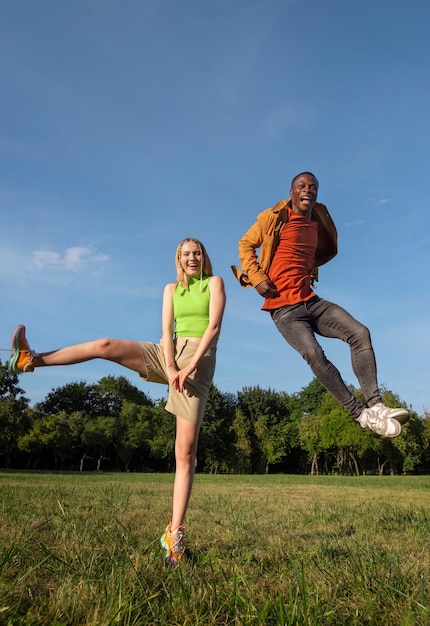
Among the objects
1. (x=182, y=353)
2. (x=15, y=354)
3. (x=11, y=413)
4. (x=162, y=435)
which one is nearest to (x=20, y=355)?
(x=15, y=354)

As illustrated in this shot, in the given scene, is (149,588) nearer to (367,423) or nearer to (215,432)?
(367,423)

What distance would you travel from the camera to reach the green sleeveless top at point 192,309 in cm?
449

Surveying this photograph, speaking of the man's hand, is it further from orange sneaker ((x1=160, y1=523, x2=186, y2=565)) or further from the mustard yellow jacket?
orange sneaker ((x1=160, y1=523, x2=186, y2=565))

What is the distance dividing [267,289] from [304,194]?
1.16m

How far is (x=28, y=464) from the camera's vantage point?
204 ft

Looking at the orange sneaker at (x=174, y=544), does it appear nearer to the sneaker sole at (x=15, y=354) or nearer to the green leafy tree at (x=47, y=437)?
the sneaker sole at (x=15, y=354)

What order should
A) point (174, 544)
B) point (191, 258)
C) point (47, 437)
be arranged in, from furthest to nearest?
point (47, 437), point (191, 258), point (174, 544)

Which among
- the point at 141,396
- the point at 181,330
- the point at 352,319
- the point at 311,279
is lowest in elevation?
the point at 181,330

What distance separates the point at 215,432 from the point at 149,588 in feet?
210

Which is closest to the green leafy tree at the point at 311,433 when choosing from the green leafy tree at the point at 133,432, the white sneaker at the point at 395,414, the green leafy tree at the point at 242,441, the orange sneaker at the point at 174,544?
the green leafy tree at the point at 242,441

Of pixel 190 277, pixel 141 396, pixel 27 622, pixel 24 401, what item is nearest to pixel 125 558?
pixel 27 622

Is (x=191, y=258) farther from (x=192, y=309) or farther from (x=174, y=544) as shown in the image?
(x=174, y=544)

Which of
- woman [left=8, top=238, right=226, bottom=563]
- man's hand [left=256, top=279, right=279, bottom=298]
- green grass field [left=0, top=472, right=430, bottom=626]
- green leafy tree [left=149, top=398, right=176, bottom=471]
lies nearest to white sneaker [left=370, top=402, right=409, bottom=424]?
green grass field [left=0, top=472, right=430, bottom=626]

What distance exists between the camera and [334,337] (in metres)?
5.47
